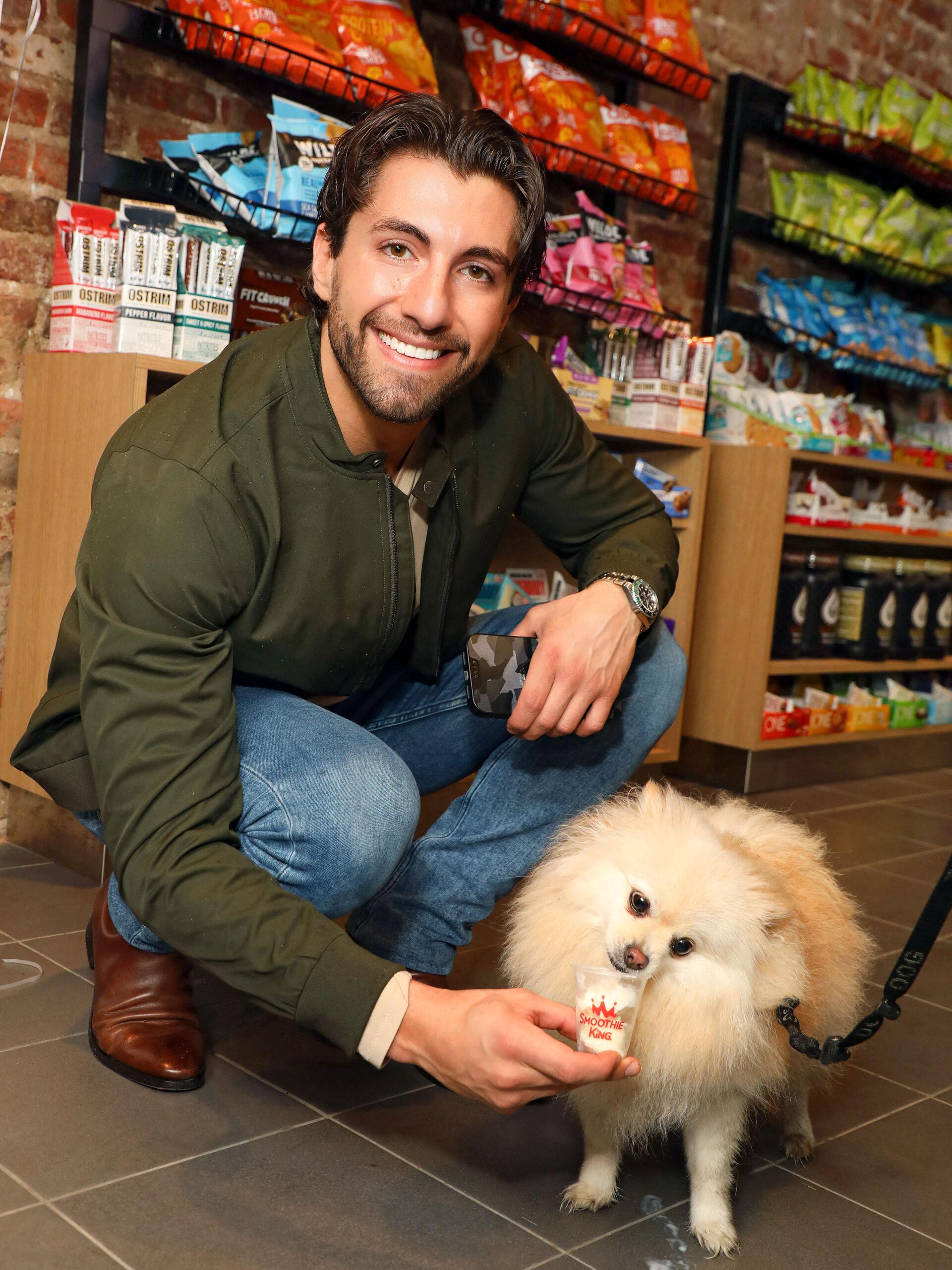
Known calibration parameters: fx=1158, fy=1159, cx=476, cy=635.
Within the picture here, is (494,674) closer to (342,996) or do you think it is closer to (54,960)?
(342,996)

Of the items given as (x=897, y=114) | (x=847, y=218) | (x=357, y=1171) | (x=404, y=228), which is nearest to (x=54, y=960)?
(x=357, y=1171)

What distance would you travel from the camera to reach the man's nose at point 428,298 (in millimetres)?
1284

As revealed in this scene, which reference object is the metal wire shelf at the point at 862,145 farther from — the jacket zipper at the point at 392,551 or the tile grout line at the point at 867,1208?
the tile grout line at the point at 867,1208

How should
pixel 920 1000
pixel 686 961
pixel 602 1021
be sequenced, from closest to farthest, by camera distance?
pixel 602 1021 → pixel 686 961 → pixel 920 1000

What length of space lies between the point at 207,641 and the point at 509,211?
613 mm

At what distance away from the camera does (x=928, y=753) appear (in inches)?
154

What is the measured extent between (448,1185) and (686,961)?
→ 1.25ft

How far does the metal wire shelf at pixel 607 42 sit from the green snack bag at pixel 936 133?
0.91 metres

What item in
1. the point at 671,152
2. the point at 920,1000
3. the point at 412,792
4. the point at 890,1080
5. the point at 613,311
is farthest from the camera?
the point at 671,152

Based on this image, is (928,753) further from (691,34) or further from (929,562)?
(691,34)

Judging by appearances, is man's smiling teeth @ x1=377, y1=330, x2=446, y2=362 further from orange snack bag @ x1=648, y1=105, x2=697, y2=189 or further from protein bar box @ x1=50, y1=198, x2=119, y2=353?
orange snack bag @ x1=648, y1=105, x2=697, y2=189

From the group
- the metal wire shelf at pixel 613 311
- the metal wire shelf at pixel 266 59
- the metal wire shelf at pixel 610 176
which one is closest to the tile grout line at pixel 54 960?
the metal wire shelf at pixel 266 59

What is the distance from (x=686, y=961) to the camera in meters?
1.13

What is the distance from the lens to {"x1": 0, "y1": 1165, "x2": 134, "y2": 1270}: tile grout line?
106cm
